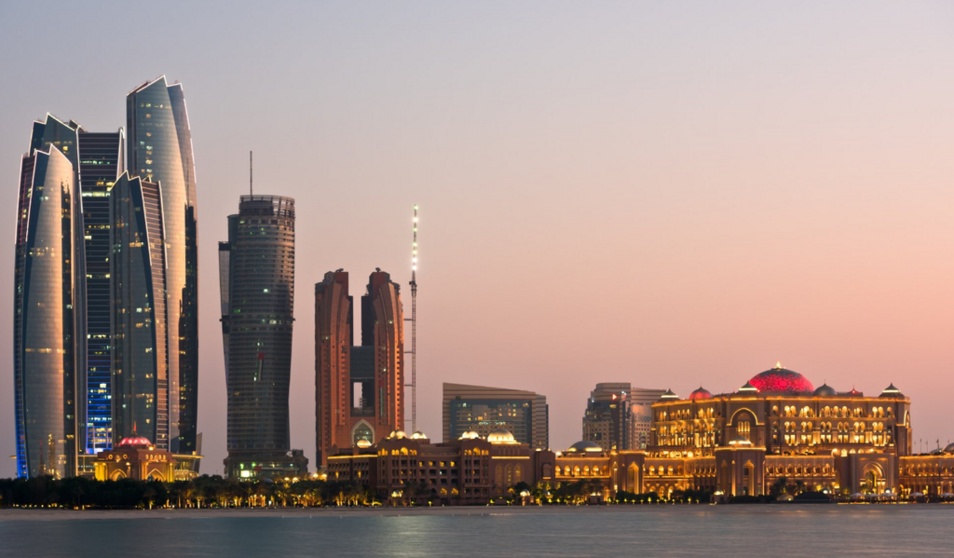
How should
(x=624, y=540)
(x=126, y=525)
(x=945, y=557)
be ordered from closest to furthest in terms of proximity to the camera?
(x=945, y=557), (x=624, y=540), (x=126, y=525)

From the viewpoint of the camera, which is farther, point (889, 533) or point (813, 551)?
point (889, 533)

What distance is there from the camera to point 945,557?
5315 inches

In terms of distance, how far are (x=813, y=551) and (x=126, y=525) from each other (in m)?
97.1

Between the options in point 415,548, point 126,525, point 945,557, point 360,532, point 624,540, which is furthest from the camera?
point 126,525

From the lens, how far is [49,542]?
160375 millimetres

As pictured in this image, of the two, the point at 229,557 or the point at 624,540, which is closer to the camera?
the point at 229,557

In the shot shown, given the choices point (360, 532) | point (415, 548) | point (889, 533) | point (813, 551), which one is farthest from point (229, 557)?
point (889, 533)

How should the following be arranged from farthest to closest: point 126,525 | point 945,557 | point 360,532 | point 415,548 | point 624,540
Result: point 126,525
point 360,532
point 624,540
point 415,548
point 945,557

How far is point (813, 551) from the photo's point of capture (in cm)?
14312

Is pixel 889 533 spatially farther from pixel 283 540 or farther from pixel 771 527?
pixel 283 540

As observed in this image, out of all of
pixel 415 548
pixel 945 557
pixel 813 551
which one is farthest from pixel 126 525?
pixel 945 557

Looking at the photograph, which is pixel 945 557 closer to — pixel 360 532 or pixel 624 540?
pixel 624 540

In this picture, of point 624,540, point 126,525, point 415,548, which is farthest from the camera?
point 126,525

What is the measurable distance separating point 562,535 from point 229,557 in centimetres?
4724
